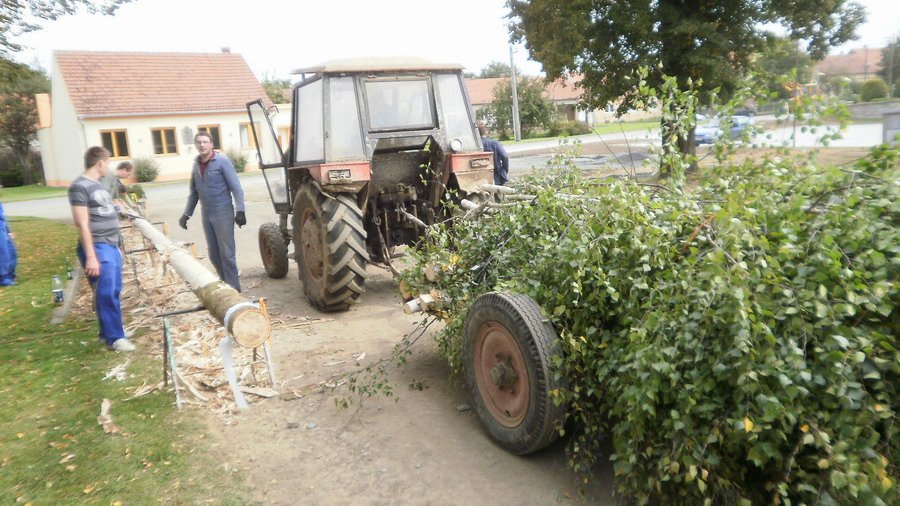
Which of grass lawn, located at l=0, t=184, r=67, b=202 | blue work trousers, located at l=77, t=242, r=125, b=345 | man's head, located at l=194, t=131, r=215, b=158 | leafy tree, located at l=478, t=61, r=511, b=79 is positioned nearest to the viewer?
blue work trousers, located at l=77, t=242, r=125, b=345

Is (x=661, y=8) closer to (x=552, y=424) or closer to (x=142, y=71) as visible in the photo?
(x=552, y=424)

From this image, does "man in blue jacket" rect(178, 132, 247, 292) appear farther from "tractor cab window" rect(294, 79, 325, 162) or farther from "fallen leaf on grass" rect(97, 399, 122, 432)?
"fallen leaf on grass" rect(97, 399, 122, 432)

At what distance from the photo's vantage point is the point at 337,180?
6402 mm

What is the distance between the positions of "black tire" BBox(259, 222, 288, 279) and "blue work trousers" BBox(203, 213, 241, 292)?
1.24m

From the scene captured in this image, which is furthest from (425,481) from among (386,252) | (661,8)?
(661,8)

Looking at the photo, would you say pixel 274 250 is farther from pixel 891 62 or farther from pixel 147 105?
pixel 147 105

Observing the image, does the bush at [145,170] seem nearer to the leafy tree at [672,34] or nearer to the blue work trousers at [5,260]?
the leafy tree at [672,34]

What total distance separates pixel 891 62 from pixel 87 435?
23641 mm

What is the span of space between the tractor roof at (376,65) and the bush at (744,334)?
4.05 meters

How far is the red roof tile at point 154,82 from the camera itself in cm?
3212

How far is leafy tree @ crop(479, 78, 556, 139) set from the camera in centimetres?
4328

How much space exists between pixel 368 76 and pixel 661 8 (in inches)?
430

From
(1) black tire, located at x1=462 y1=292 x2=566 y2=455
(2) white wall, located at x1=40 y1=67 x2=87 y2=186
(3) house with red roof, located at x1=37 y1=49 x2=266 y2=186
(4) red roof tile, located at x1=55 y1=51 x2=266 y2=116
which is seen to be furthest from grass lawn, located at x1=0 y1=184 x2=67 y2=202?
Result: (1) black tire, located at x1=462 y1=292 x2=566 y2=455

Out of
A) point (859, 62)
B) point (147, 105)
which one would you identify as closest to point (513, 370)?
point (859, 62)
